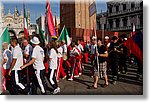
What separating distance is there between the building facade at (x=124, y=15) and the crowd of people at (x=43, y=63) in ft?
0.89

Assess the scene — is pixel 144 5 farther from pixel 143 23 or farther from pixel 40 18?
pixel 40 18

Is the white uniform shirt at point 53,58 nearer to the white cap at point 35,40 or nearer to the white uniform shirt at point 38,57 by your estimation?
the white uniform shirt at point 38,57

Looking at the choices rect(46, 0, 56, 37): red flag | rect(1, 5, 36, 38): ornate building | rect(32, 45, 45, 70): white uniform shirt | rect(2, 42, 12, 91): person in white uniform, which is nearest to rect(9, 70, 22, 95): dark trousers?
rect(2, 42, 12, 91): person in white uniform

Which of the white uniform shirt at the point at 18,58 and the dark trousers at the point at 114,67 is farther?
the dark trousers at the point at 114,67

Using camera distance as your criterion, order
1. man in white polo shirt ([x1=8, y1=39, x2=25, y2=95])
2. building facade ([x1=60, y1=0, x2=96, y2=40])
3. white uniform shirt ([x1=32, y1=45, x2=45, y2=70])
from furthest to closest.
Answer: building facade ([x1=60, y1=0, x2=96, y2=40])
man in white polo shirt ([x1=8, y1=39, x2=25, y2=95])
white uniform shirt ([x1=32, y1=45, x2=45, y2=70])

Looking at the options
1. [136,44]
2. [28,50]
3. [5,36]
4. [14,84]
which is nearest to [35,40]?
[28,50]

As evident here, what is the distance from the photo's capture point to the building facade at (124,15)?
643cm

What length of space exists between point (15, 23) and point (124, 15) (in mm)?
2281

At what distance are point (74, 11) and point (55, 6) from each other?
1.77 feet

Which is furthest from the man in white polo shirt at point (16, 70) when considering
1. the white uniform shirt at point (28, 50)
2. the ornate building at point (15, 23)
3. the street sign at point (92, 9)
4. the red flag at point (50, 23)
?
the street sign at point (92, 9)

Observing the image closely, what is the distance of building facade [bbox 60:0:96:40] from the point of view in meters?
6.79

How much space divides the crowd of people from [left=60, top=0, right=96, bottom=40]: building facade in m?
0.24

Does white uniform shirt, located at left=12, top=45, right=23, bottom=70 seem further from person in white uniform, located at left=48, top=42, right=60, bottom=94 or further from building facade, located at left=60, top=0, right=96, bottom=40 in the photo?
building facade, located at left=60, top=0, right=96, bottom=40

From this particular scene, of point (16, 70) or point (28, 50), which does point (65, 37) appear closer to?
point (28, 50)
